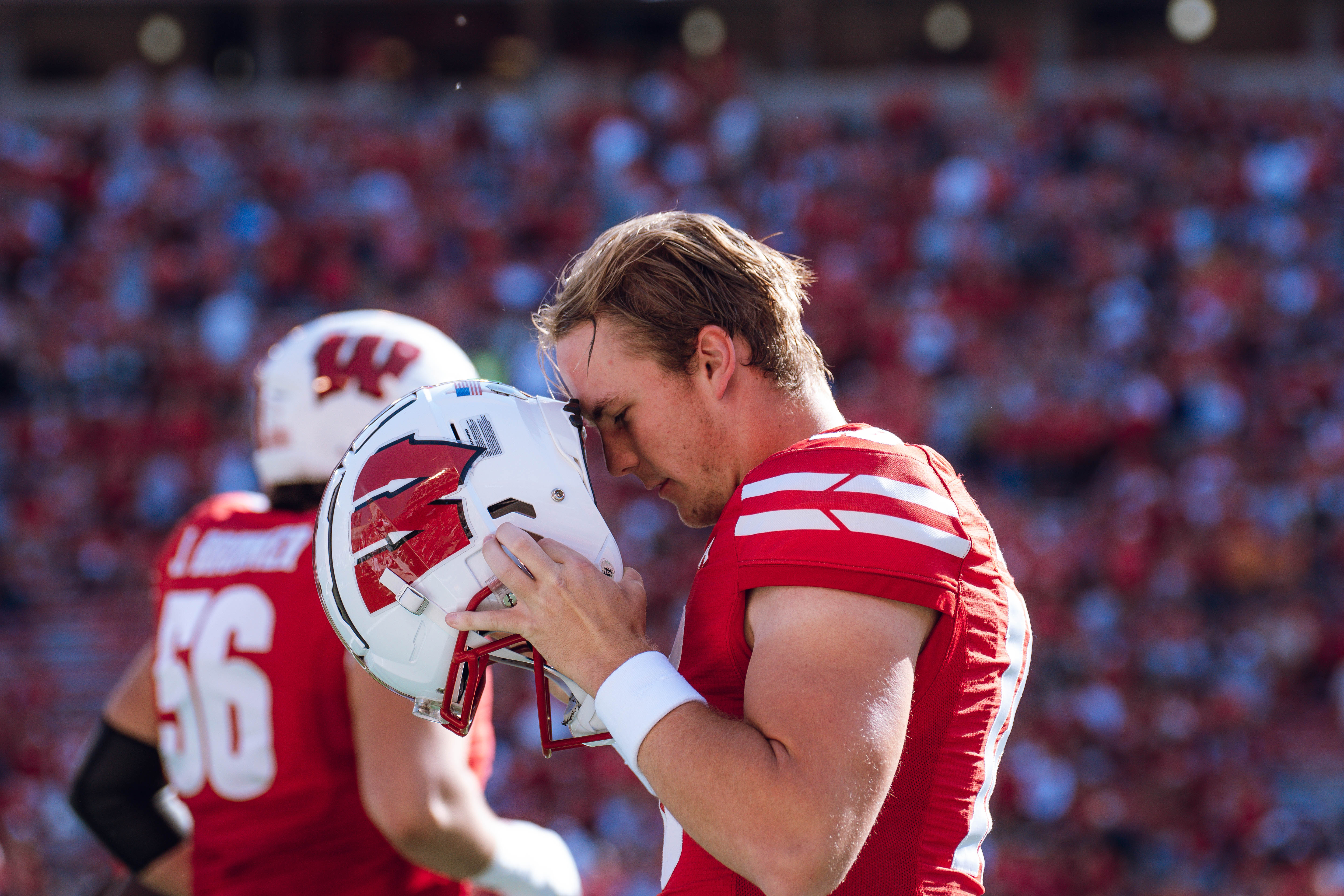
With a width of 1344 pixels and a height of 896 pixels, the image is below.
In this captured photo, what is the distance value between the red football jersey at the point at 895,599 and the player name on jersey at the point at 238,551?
47.2 inches

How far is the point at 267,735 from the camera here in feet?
8.38

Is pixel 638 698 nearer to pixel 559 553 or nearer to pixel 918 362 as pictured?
pixel 559 553

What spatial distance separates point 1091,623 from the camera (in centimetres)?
1041

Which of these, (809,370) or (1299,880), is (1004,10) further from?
(809,370)

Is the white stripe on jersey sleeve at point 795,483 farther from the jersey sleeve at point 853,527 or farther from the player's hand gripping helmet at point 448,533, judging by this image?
the player's hand gripping helmet at point 448,533

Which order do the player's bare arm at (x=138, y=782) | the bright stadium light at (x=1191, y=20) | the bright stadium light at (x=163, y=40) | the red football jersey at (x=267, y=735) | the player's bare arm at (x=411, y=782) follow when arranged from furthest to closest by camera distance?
the bright stadium light at (x=163, y=40) → the bright stadium light at (x=1191, y=20) → the player's bare arm at (x=138, y=782) → the red football jersey at (x=267, y=735) → the player's bare arm at (x=411, y=782)

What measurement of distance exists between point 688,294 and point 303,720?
4.31 ft

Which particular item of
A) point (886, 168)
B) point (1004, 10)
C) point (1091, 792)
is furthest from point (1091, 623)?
point (1004, 10)

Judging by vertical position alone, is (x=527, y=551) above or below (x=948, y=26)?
below

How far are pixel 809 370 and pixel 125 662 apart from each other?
1068 centimetres

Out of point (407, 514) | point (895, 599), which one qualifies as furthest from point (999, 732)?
point (407, 514)

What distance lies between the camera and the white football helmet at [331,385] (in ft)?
9.11

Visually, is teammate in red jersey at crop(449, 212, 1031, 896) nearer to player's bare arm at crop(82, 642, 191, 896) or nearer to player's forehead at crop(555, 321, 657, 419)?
player's forehead at crop(555, 321, 657, 419)

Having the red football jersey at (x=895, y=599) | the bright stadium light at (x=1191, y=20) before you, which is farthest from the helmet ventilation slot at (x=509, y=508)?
the bright stadium light at (x=1191, y=20)
